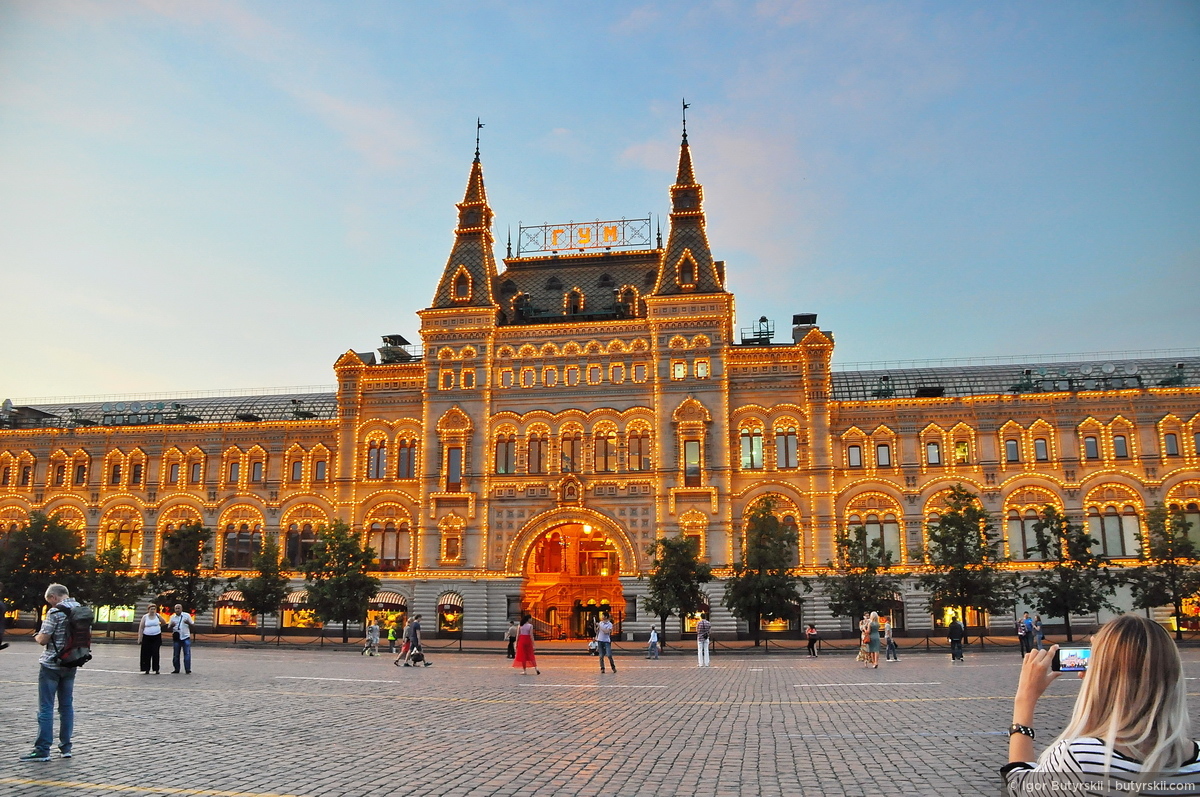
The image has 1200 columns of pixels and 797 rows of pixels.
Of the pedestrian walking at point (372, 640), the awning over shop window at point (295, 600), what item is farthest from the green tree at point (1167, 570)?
the awning over shop window at point (295, 600)

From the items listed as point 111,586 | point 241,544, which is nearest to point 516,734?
point 111,586

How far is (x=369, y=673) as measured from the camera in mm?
30062

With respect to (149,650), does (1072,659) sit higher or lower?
higher

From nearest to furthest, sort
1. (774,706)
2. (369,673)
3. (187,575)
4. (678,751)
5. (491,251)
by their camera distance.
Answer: (678,751) → (774,706) → (369,673) → (187,575) → (491,251)

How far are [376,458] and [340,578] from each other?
13.8 metres

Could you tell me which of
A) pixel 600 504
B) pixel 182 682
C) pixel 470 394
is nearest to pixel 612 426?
pixel 600 504

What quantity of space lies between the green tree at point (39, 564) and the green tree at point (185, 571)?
4762 mm

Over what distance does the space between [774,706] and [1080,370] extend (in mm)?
53614

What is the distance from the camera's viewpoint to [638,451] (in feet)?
205

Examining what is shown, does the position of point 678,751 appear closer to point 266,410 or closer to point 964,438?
point 964,438

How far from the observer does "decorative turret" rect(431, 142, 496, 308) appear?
217 feet

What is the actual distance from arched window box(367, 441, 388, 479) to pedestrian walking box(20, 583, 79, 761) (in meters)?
52.9

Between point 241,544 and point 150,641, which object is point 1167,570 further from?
point 241,544

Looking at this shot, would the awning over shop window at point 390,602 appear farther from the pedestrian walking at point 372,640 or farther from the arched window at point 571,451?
the pedestrian walking at point 372,640
